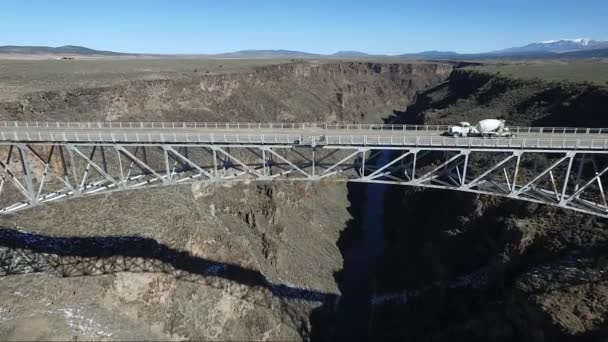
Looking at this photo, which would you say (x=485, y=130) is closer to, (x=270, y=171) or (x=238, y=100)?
(x=270, y=171)

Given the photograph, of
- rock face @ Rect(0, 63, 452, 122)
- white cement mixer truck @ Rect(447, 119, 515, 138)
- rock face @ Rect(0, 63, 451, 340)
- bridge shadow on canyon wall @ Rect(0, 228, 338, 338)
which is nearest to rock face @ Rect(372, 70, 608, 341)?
rock face @ Rect(0, 63, 451, 340)

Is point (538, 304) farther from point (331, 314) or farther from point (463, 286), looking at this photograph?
point (331, 314)

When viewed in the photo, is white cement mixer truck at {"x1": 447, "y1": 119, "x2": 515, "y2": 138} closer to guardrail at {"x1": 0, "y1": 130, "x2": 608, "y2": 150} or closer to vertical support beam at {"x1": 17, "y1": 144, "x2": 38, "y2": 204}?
guardrail at {"x1": 0, "y1": 130, "x2": 608, "y2": 150}

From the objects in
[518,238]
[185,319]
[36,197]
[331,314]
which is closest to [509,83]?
[518,238]

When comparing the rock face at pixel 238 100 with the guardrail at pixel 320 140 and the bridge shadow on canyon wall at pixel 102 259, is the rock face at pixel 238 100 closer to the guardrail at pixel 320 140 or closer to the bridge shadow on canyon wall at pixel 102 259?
the bridge shadow on canyon wall at pixel 102 259

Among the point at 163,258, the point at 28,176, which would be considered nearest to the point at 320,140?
the point at 163,258
